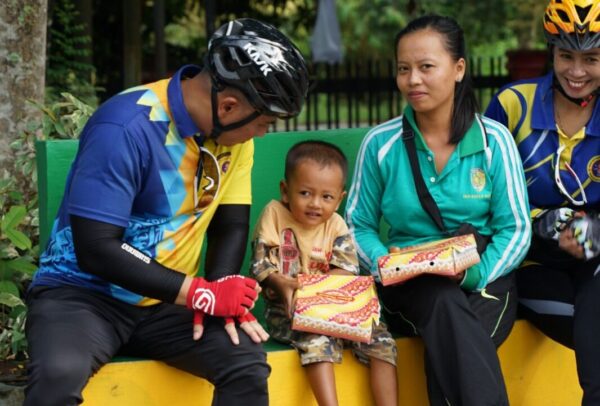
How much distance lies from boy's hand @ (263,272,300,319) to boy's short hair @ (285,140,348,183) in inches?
17.9

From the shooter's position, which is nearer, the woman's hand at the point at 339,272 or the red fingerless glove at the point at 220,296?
the red fingerless glove at the point at 220,296

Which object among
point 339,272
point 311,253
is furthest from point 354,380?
point 311,253

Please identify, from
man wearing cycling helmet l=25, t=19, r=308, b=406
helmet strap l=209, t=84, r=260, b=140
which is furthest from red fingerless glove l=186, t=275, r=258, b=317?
helmet strap l=209, t=84, r=260, b=140

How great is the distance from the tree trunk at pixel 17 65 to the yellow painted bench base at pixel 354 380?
6.16ft

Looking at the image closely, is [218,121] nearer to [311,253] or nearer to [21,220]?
[311,253]

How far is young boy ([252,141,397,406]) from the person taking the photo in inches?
172

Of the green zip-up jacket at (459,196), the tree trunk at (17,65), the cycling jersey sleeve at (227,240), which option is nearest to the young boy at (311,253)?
the green zip-up jacket at (459,196)

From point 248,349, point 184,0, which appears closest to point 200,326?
point 248,349

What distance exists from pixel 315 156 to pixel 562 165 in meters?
1.13

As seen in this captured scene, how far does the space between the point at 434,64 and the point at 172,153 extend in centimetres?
129

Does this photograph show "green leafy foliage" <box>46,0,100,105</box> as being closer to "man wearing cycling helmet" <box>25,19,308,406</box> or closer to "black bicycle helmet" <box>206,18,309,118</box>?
"man wearing cycling helmet" <box>25,19,308,406</box>

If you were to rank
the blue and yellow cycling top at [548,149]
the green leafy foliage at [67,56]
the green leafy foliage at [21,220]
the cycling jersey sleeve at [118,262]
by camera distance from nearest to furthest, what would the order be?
the cycling jersey sleeve at [118,262] < the blue and yellow cycling top at [548,149] < the green leafy foliage at [21,220] < the green leafy foliage at [67,56]

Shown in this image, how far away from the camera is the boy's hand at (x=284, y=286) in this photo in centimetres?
438

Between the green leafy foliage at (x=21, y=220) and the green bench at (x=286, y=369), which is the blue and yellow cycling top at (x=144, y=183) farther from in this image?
the green leafy foliage at (x=21, y=220)
